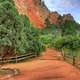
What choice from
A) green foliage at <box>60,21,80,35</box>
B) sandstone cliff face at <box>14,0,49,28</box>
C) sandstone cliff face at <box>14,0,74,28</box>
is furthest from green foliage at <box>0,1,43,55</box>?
sandstone cliff face at <box>14,0,49,28</box>

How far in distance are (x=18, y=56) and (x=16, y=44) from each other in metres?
10.6

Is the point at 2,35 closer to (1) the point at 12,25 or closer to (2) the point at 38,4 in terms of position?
(1) the point at 12,25

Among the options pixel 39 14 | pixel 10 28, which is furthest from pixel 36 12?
pixel 10 28

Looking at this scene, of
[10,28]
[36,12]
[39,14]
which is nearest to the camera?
[10,28]

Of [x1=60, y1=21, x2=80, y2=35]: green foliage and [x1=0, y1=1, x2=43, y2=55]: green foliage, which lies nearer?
[x1=0, y1=1, x2=43, y2=55]: green foliage

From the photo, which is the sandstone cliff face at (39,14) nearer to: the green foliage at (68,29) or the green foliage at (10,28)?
the green foliage at (68,29)

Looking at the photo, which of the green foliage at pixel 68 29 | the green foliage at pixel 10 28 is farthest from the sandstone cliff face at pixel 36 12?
the green foliage at pixel 10 28

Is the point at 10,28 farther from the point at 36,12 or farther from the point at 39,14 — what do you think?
the point at 39,14

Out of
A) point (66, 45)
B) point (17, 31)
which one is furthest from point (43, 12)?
point (17, 31)

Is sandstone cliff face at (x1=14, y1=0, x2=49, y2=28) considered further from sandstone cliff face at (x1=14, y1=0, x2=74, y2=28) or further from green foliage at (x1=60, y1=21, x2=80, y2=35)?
green foliage at (x1=60, y1=21, x2=80, y2=35)

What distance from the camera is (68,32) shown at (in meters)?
88.9

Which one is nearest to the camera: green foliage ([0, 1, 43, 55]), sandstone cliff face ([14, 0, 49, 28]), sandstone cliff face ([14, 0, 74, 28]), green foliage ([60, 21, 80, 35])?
green foliage ([0, 1, 43, 55])

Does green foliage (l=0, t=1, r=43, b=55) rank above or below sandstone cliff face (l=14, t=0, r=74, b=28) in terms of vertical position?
below

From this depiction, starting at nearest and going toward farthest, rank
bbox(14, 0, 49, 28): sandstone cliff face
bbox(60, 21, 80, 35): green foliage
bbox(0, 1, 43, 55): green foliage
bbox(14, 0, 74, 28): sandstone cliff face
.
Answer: bbox(0, 1, 43, 55): green foliage → bbox(60, 21, 80, 35): green foliage → bbox(14, 0, 49, 28): sandstone cliff face → bbox(14, 0, 74, 28): sandstone cliff face
